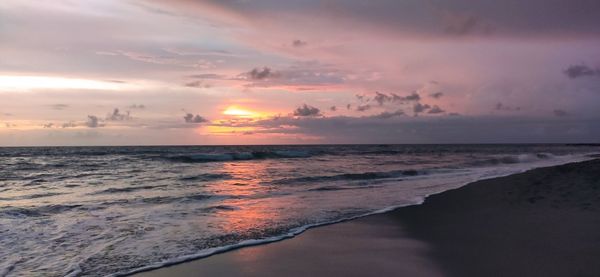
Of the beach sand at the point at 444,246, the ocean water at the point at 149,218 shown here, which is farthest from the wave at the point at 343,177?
the beach sand at the point at 444,246

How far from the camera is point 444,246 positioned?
25.9ft

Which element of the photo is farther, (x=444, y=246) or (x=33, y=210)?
(x=33, y=210)

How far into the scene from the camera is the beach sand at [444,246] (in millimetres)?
6410

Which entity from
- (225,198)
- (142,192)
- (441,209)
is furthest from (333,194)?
(142,192)

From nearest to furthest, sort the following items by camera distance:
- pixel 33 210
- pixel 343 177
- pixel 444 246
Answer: pixel 444 246, pixel 33 210, pixel 343 177

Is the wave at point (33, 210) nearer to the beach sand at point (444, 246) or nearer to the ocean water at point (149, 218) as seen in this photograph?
the ocean water at point (149, 218)

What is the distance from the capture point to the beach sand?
6.41 m

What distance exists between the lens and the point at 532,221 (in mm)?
9578

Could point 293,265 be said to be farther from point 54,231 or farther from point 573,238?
point 54,231

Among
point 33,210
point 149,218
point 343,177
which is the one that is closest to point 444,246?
point 149,218

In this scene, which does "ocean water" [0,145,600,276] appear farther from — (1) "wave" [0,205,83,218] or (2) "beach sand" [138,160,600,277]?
(2) "beach sand" [138,160,600,277]

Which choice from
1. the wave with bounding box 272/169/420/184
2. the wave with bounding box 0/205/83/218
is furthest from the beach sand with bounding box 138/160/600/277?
the wave with bounding box 272/169/420/184

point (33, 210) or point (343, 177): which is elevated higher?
point (343, 177)

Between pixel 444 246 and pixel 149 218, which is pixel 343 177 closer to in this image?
pixel 149 218
